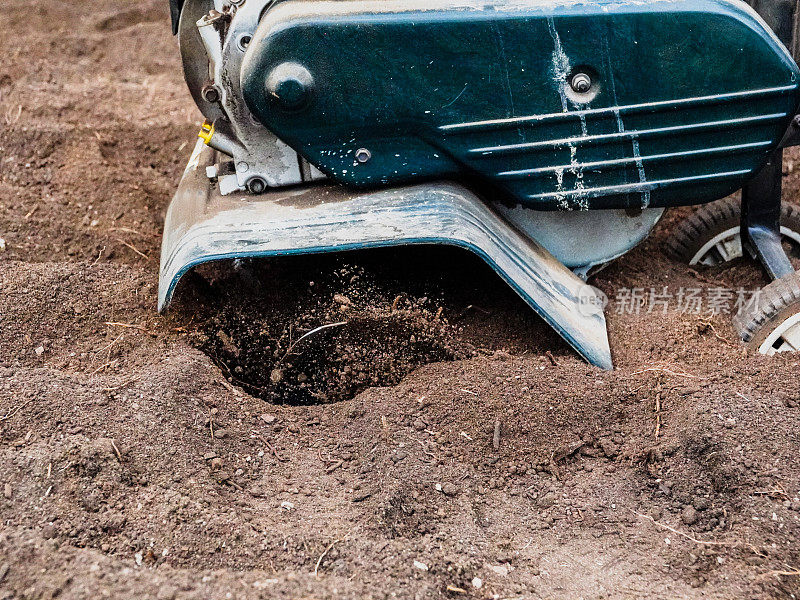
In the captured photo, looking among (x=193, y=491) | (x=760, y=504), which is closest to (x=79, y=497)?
(x=193, y=491)

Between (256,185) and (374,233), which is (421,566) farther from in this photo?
(256,185)

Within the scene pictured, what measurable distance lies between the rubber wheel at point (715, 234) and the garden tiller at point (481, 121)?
59 cm

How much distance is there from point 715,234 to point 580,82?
1212 millimetres

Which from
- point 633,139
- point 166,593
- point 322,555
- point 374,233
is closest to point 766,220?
point 633,139

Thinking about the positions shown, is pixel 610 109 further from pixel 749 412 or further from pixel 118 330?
pixel 118 330

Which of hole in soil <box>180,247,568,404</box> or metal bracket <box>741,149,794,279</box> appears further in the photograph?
metal bracket <box>741,149,794,279</box>

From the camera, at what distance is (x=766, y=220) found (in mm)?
3287

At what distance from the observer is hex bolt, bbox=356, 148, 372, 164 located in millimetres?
2723

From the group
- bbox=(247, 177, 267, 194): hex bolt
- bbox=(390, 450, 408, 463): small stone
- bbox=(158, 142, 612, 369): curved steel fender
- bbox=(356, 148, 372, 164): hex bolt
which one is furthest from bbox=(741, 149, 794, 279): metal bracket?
bbox=(247, 177, 267, 194): hex bolt

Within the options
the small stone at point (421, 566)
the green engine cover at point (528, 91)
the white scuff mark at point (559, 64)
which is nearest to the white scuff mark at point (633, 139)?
the green engine cover at point (528, 91)

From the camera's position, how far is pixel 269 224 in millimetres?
2664

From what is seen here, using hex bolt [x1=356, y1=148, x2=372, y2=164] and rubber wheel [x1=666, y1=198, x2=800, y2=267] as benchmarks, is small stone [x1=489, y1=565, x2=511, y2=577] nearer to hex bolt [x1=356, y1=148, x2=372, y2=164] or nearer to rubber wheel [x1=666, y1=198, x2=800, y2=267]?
hex bolt [x1=356, y1=148, x2=372, y2=164]

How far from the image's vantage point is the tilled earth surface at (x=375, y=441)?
6.97ft

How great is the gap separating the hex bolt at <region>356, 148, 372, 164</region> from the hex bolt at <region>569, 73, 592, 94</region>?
61 centimetres
